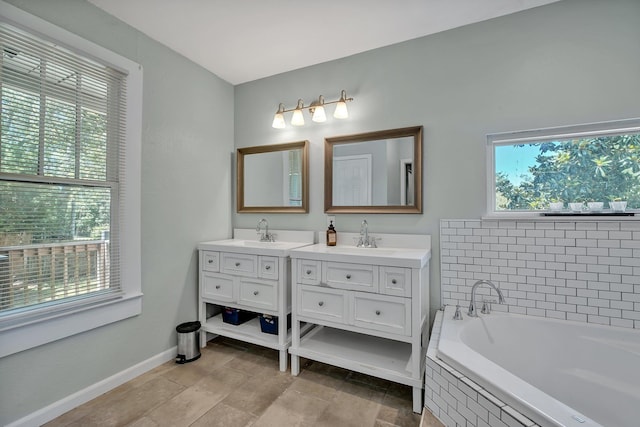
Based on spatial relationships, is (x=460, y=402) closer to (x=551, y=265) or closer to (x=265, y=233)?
(x=551, y=265)

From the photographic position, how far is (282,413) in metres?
1.71

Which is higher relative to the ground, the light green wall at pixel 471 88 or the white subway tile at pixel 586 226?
the light green wall at pixel 471 88

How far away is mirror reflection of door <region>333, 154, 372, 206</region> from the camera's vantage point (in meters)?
2.41

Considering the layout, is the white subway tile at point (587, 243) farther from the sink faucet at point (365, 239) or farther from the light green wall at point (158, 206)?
the light green wall at point (158, 206)

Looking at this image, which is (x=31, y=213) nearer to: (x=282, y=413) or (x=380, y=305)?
(x=282, y=413)

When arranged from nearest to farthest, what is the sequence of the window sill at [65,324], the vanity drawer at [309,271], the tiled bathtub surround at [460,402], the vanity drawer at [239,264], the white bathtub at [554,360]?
1. the tiled bathtub surround at [460,402]
2. the white bathtub at [554,360]
3. the window sill at [65,324]
4. the vanity drawer at [309,271]
5. the vanity drawer at [239,264]

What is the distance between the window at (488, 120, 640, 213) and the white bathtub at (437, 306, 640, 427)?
77cm

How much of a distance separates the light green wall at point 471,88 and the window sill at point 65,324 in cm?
142

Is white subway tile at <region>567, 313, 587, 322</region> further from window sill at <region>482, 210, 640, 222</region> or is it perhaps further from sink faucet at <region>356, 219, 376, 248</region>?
sink faucet at <region>356, 219, 376, 248</region>

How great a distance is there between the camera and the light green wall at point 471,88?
69.1 inches

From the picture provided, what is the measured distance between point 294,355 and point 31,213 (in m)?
1.82

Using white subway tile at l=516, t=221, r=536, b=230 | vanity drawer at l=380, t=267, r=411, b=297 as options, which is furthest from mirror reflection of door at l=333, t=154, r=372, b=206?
white subway tile at l=516, t=221, r=536, b=230

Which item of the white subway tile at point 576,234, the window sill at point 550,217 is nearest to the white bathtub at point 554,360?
the white subway tile at point 576,234

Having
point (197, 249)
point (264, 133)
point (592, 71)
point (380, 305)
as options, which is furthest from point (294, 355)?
point (592, 71)
